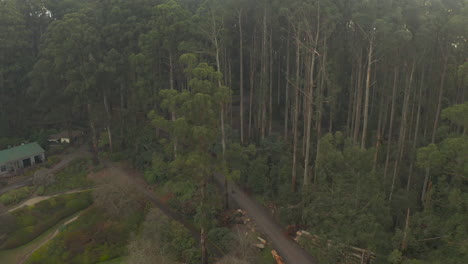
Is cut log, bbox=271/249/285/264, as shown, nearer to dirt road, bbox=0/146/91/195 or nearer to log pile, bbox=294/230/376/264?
log pile, bbox=294/230/376/264

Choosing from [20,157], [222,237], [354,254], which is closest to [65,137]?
[20,157]

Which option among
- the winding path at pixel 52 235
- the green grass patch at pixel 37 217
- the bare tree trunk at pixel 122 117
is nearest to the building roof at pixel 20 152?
the bare tree trunk at pixel 122 117

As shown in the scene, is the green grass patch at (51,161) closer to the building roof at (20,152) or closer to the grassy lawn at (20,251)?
the building roof at (20,152)

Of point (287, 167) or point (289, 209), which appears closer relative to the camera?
point (289, 209)

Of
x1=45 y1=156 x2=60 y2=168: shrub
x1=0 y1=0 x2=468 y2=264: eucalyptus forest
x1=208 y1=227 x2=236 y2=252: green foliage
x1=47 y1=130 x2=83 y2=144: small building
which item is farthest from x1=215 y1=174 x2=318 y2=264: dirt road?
x1=47 y1=130 x2=83 y2=144: small building

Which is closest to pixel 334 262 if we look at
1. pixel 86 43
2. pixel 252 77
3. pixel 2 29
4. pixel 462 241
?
pixel 462 241

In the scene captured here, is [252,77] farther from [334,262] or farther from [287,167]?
[334,262]
